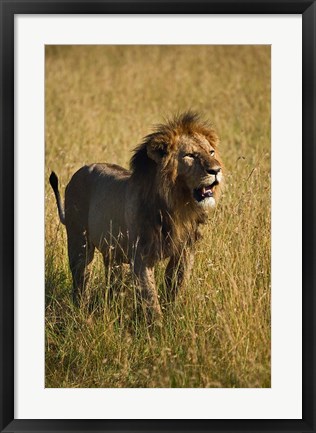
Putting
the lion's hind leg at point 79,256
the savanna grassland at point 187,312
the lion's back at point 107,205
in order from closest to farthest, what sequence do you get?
the savanna grassland at point 187,312, the lion's back at point 107,205, the lion's hind leg at point 79,256

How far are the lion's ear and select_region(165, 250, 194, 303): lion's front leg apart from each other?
27.6 inches

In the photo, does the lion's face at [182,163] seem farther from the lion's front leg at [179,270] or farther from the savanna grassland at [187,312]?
the savanna grassland at [187,312]

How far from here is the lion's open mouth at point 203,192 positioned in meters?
5.51

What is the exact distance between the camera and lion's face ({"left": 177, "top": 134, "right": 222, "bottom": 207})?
17.8ft

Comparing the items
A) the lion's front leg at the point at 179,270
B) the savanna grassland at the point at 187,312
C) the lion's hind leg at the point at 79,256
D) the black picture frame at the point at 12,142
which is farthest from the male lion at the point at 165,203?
the black picture frame at the point at 12,142

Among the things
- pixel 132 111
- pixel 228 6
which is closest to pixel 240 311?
pixel 228 6

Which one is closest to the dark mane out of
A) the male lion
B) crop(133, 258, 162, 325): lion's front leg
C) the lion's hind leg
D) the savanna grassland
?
the male lion

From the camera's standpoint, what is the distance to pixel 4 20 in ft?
15.7

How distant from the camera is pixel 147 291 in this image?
5660 mm

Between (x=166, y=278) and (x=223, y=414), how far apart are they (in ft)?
5.22

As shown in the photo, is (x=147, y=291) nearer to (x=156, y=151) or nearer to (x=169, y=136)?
(x=156, y=151)

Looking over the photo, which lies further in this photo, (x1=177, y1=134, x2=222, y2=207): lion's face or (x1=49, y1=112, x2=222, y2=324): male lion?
(x1=49, y1=112, x2=222, y2=324): male lion

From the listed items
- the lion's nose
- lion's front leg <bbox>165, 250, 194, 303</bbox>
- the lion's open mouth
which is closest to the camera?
the lion's nose

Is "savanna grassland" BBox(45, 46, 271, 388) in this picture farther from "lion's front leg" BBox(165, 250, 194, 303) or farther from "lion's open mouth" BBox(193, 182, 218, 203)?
"lion's open mouth" BBox(193, 182, 218, 203)
